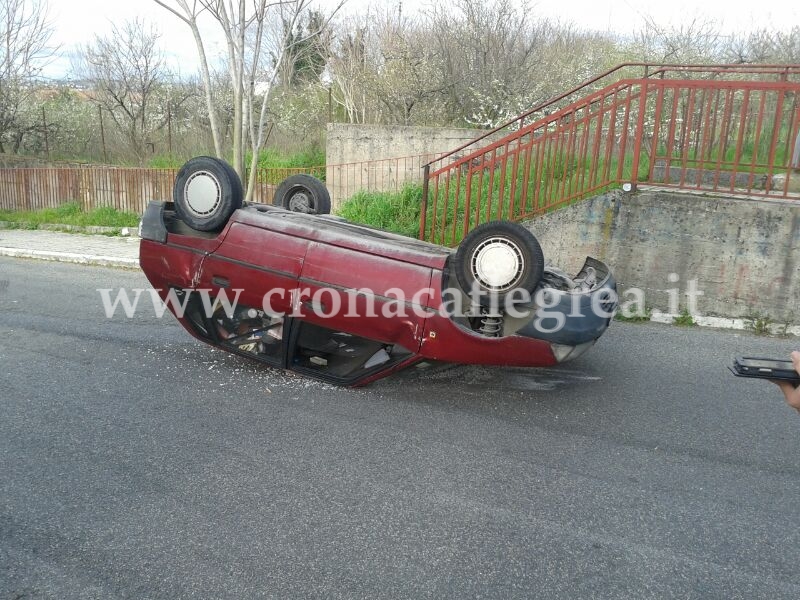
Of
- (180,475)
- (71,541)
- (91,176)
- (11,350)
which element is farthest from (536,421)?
(91,176)

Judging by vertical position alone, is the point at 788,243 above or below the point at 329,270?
above

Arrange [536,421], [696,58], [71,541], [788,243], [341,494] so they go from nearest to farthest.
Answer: [71,541]
[341,494]
[536,421]
[788,243]
[696,58]

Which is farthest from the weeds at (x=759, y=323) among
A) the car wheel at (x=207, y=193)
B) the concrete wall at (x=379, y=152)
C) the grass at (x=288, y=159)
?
the grass at (x=288, y=159)

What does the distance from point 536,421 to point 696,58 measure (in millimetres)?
15278

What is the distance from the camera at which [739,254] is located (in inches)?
273

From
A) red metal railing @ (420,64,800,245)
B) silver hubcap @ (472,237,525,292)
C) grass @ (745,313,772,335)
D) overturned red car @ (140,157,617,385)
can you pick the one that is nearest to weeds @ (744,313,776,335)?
grass @ (745,313,772,335)

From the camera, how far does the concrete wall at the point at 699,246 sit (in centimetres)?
682

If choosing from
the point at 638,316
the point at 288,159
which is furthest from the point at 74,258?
the point at 638,316

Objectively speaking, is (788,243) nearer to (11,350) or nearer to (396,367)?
(396,367)

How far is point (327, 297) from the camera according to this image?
15.0 feet

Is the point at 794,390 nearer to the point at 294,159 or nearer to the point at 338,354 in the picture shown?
the point at 338,354

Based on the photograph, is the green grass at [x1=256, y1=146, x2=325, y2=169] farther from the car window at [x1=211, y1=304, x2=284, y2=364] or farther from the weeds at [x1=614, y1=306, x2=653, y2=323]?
the car window at [x1=211, y1=304, x2=284, y2=364]

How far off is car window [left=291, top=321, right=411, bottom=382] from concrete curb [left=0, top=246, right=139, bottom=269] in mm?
6214

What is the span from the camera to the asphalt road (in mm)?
2809
